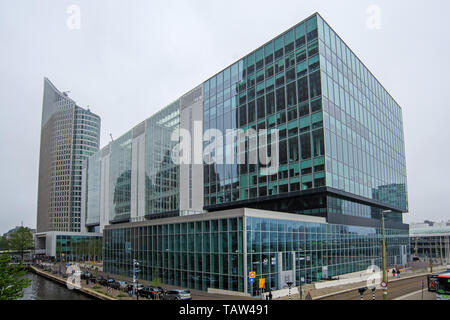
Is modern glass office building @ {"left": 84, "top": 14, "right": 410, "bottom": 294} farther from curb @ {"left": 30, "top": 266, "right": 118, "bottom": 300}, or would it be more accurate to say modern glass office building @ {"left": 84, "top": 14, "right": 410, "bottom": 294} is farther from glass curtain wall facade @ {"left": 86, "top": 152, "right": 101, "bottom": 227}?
glass curtain wall facade @ {"left": 86, "top": 152, "right": 101, "bottom": 227}

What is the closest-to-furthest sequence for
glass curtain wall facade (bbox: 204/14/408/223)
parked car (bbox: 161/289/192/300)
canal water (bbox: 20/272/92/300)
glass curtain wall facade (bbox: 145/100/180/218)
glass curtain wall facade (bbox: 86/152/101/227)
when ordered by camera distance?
parked car (bbox: 161/289/192/300) < canal water (bbox: 20/272/92/300) < glass curtain wall facade (bbox: 204/14/408/223) < glass curtain wall facade (bbox: 145/100/180/218) < glass curtain wall facade (bbox: 86/152/101/227)

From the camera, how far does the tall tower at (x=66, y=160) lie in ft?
607

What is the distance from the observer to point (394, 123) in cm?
8794

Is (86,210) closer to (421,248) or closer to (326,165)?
(326,165)

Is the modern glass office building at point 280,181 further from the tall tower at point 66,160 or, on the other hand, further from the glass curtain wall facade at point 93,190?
the tall tower at point 66,160

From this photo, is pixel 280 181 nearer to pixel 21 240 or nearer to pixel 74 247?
pixel 74 247

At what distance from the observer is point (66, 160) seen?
18812cm

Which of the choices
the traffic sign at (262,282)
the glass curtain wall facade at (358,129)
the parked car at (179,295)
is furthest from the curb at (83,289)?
the glass curtain wall facade at (358,129)

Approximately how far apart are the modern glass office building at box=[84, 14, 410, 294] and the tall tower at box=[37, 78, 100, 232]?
115 m

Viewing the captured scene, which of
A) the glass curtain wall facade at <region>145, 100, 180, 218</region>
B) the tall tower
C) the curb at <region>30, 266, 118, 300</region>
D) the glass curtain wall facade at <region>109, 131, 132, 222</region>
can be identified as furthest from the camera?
the tall tower

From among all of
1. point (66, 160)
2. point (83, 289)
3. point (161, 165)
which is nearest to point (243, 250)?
point (83, 289)

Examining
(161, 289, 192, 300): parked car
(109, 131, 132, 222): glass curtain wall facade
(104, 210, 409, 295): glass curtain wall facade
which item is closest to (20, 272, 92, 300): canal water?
(104, 210, 409, 295): glass curtain wall facade

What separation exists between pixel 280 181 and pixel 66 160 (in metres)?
161

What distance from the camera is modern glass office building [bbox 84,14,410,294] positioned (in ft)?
154
